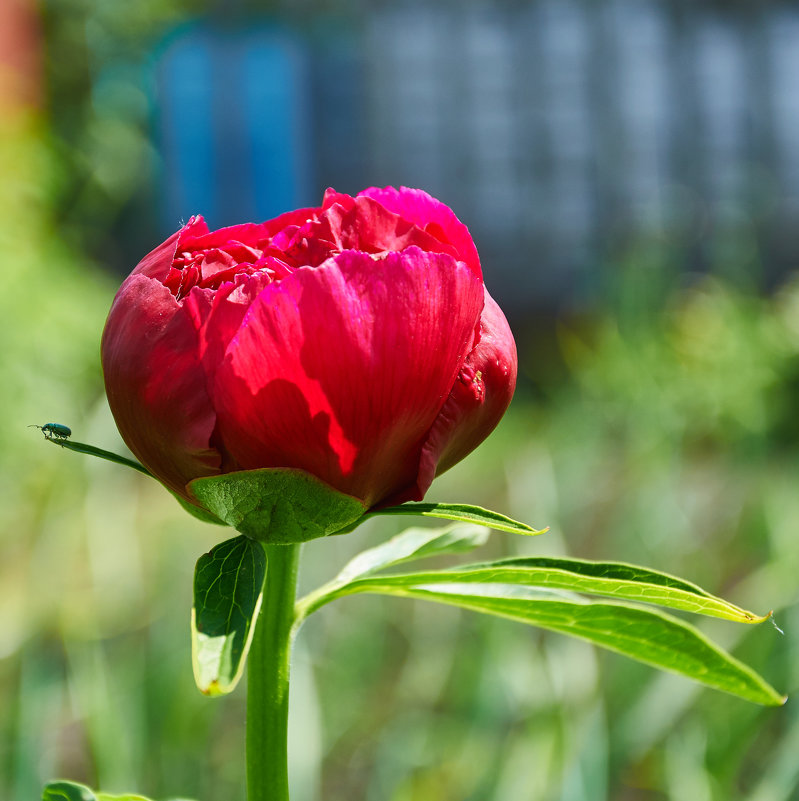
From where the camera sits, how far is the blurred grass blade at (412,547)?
41 cm

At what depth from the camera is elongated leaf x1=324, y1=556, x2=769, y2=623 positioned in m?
0.34

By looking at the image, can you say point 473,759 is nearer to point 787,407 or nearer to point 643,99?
point 787,407

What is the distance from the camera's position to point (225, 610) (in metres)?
0.32

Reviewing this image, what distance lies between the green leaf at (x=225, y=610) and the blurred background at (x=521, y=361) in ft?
2.17

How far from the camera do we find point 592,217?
645cm

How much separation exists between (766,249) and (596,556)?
4.66 meters

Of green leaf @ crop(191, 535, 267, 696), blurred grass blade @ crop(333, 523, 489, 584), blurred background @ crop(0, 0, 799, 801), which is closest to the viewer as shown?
green leaf @ crop(191, 535, 267, 696)

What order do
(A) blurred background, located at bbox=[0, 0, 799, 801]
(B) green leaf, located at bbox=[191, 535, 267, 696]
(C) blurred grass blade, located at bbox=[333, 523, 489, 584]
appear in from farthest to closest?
1. (A) blurred background, located at bbox=[0, 0, 799, 801]
2. (C) blurred grass blade, located at bbox=[333, 523, 489, 584]
3. (B) green leaf, located at bbox=[191, 535, 267, 696]

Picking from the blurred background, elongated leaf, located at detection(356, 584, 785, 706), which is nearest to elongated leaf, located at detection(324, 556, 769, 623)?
elongated leaf, located at detection(356, 584, 785, 706)

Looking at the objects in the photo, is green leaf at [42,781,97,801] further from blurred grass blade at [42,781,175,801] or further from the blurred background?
the blurred background

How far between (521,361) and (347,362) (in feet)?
16.9

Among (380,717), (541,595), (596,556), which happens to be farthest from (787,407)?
(541,595)

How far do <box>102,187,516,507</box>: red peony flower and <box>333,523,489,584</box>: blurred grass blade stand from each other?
0.07 m

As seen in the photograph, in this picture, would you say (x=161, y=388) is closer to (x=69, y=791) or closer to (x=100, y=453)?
(x=100, y=453)
